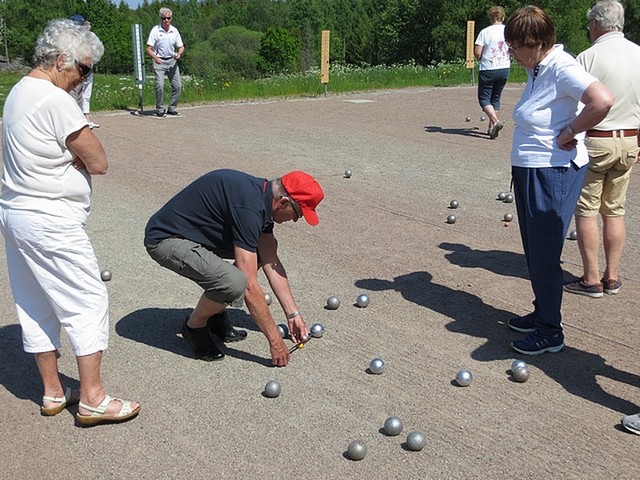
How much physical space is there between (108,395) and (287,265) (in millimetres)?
2879

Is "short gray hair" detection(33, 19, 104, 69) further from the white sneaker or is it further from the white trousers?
the white sneaker

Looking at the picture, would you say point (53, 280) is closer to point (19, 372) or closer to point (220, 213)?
point (220, 213)

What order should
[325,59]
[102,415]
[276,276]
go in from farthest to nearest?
[325,59] < [276,276] < [102,415]

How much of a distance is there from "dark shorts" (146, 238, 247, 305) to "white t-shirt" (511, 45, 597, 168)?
6.60ft

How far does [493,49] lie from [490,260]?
7.36 metres

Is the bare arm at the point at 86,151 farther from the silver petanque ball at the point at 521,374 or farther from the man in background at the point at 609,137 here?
the man in background at the point at 609,137

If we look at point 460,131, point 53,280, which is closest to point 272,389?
point 53,280

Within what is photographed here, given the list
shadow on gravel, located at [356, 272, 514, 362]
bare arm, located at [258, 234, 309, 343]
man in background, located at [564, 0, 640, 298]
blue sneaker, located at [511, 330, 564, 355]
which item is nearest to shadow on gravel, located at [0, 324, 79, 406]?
bare arm, located at [258, 234, 309, 343]

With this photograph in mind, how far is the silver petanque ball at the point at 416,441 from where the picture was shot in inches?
161

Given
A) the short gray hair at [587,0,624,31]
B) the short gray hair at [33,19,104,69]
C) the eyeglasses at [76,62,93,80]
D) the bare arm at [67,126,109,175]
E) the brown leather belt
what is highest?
the short gray hair at [587,0,624,31]

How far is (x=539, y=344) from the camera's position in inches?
207

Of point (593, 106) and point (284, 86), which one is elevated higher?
point (593, 106)

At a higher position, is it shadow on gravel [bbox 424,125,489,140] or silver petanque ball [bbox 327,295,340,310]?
shadow on gravel [bbox 424,125,489,140]

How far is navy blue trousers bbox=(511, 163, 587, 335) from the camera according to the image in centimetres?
504
